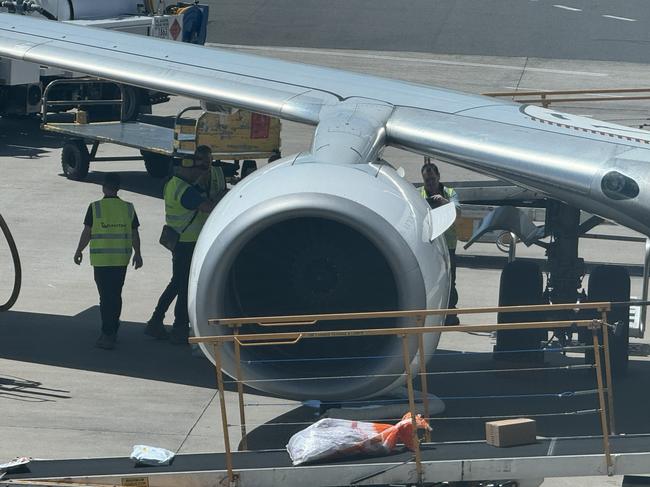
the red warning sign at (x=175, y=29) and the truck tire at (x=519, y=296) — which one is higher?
the red warning sign at (x=175, y=29)

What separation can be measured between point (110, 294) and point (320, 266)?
151 inches

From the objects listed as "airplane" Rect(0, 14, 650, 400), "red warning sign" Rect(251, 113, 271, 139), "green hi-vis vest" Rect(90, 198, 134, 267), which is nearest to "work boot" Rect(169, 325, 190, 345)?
"green hi-vis vest" Rect(90, 198, 134, 267)

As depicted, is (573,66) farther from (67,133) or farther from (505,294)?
(505,294)

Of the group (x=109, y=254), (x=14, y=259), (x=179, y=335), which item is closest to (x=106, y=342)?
(x=179, y=335)

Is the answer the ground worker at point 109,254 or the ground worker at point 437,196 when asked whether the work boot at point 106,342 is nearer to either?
the ground worker at point 109,254

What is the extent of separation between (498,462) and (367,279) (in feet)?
8.24

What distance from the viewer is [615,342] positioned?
13.9 meters

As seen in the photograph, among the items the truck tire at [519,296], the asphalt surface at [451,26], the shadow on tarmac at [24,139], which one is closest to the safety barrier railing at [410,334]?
the truck tire at [519,296]

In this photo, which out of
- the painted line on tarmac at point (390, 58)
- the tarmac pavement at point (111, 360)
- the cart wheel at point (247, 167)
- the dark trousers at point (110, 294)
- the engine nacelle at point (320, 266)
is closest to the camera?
the engine nacelle at point (320, 266)

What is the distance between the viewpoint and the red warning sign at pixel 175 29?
1111 inches

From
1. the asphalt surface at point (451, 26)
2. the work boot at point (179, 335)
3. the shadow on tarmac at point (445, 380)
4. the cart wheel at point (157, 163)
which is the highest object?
the asphalt surface at point (451, 26)

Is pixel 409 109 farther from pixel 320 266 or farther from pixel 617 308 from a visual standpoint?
pixel 617 308

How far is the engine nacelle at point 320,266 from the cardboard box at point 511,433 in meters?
1.01

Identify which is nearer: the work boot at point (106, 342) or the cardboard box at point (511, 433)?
the cardboard box at point (511, 433)
